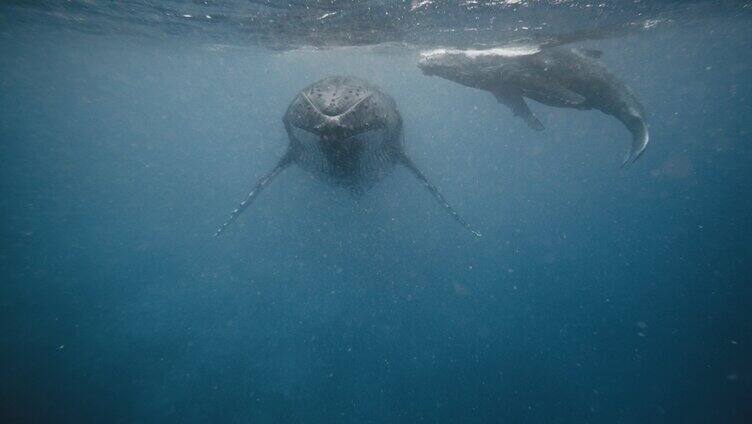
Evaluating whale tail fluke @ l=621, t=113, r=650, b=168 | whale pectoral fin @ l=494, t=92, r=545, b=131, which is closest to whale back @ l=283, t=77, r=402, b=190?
whale pectoral fin @ l=494, t=92, r=545, b=131

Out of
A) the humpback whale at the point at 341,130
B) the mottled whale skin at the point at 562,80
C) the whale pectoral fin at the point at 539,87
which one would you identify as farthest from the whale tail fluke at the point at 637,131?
the humpback whale at the point at 341,130

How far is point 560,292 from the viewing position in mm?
19531

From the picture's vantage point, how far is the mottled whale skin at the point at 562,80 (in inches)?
393

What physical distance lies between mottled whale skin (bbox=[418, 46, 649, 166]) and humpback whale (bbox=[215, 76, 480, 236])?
14.1 ft

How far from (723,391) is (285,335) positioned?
17.1 meters

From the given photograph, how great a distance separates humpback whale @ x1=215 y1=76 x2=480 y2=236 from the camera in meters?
5.77

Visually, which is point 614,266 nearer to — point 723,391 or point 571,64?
point 723,391

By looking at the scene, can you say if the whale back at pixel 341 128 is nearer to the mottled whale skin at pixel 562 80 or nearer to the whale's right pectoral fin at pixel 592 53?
the mottled whale skin at pixel 562 80

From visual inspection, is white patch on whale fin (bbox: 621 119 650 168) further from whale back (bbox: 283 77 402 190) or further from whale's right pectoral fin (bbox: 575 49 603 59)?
whale back (bbox: 283 77 402 190)

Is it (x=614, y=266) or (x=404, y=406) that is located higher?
(x=404, y=406)

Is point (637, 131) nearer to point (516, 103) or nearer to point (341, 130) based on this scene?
point (516, 103)

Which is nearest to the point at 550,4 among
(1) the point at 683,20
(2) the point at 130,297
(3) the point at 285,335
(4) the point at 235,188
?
(1) the point at 683,20

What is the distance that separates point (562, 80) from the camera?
10273 millimetres

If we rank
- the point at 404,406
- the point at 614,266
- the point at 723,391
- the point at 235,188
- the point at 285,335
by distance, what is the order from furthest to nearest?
the point at 235,188 < the point at 614,266 < the point at 285,335 < the point at 723,391 < the point at 404,406
